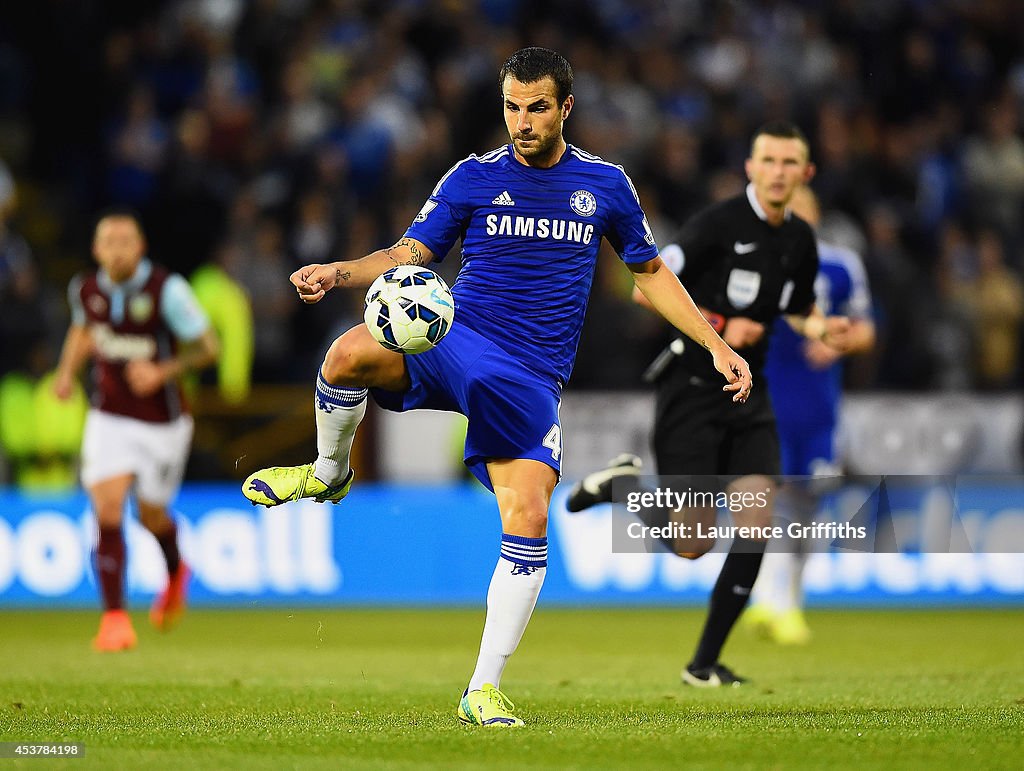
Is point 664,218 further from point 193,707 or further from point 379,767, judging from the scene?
point 379,767

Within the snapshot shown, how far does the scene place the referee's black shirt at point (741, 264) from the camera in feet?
27.0

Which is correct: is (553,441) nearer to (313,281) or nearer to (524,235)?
(524,235)

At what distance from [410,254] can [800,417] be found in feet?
17.8

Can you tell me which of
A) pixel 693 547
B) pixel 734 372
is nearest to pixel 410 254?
pixel 734 372

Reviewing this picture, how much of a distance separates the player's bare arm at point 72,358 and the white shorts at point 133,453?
0.25 meters

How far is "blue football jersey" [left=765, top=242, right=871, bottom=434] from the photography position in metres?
11.2

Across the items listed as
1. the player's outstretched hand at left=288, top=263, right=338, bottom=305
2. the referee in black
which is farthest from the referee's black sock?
the player's outstretched hand at left=288, top=263, right=338, bottom=305

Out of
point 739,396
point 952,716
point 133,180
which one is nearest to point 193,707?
point 739,396

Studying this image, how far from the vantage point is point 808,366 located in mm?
11328

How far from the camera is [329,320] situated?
52.2ft

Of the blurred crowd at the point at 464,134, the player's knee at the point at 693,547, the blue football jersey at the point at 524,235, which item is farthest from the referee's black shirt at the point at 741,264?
the blurred crowd at the point at 464,134

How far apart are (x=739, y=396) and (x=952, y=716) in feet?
5.19

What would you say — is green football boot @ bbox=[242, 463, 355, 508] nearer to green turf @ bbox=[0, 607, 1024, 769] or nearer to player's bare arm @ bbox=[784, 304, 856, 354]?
green turf @ bbox=[0, 607, 1024, 769]

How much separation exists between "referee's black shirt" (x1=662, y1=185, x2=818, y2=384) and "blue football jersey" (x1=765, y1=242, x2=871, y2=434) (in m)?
2.81
